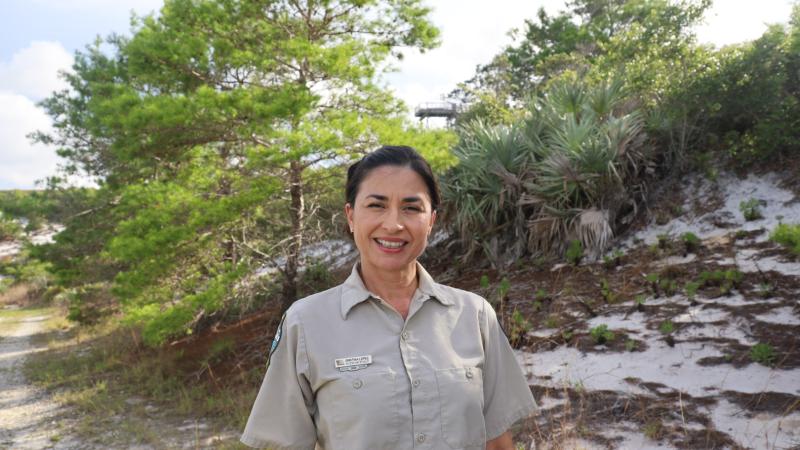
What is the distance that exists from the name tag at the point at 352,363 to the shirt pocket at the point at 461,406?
0.21 metres

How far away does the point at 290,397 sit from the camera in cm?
159

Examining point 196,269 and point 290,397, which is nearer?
point 290,397

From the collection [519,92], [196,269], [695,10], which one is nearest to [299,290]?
[196,269]

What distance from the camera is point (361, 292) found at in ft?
5.55

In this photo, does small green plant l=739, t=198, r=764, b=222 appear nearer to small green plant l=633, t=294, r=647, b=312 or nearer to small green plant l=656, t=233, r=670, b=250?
small green plant l=656, t=233, r=670, b=250

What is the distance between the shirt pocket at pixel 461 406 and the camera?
1.58 meters

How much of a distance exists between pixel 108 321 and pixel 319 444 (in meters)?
18.5

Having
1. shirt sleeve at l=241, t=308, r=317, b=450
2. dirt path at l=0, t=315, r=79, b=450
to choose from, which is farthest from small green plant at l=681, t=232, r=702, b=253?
dirt path at l=0, t=315, r=79, b=450

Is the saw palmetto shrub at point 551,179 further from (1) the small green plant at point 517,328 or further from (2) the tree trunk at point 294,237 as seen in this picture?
(2) the tree trunk at point 294,237

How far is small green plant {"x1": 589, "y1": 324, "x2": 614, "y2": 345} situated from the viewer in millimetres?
5871

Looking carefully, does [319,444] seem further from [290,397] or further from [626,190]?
[626,190]

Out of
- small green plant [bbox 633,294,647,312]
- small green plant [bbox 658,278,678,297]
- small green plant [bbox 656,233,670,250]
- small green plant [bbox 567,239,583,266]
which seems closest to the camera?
small green plant [bbox 633,294,647,312]

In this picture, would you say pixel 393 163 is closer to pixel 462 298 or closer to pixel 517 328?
pixel 462 298

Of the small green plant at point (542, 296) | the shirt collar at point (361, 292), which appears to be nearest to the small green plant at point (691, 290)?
the small green plant at point (542, 296)
